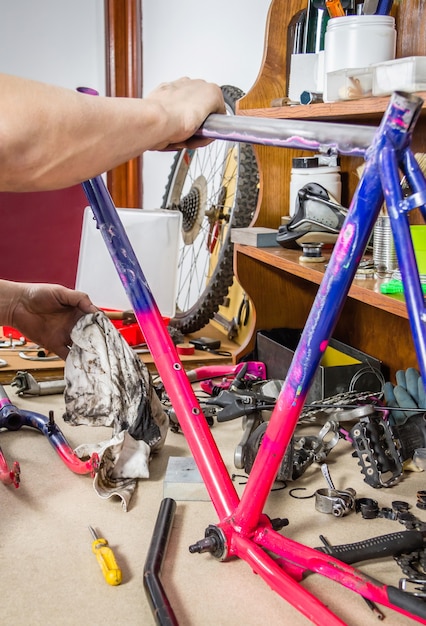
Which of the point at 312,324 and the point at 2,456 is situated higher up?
the point at 312,324

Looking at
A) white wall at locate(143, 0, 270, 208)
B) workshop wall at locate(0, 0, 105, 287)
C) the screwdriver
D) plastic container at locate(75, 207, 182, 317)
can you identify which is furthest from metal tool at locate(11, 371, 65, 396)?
workshop wall at locate(0, 0, 105, 287)

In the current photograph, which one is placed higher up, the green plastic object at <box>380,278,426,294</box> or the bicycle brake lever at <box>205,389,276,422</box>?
the green plastic object at <box>380,278,426,294</box>

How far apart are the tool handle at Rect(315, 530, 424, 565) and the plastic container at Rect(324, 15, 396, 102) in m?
0.70

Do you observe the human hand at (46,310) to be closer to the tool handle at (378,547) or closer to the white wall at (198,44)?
the tool handle at (378,547)

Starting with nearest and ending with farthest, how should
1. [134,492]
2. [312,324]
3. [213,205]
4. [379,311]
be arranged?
1. [312,324]
2. [134,492]
3. [379,311]
4. [213,205]

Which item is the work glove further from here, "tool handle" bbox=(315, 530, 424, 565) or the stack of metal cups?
"tool handle" bbox=(315, 530, 424, 565)

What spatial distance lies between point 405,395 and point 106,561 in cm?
59

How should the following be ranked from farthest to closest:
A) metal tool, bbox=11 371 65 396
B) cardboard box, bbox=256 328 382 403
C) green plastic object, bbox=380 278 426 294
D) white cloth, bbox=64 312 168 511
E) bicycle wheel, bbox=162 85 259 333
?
bicycle wheel, bbox=162 85 259 333, metal tool, bbox=11 371 65 396, cardboard box, bbox=256 328 382 403, white cloth, bbox=64 312 168 511, green plastic object, bbox=380 278 426 294

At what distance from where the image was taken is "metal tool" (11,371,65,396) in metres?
1.40

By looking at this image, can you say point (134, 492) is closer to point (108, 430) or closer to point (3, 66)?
point (108, 430)

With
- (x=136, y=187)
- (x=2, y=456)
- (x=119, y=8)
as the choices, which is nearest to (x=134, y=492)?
(x=2, y=456)

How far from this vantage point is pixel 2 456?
3.56 feet

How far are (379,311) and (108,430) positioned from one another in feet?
1.95

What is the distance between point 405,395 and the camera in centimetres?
119
